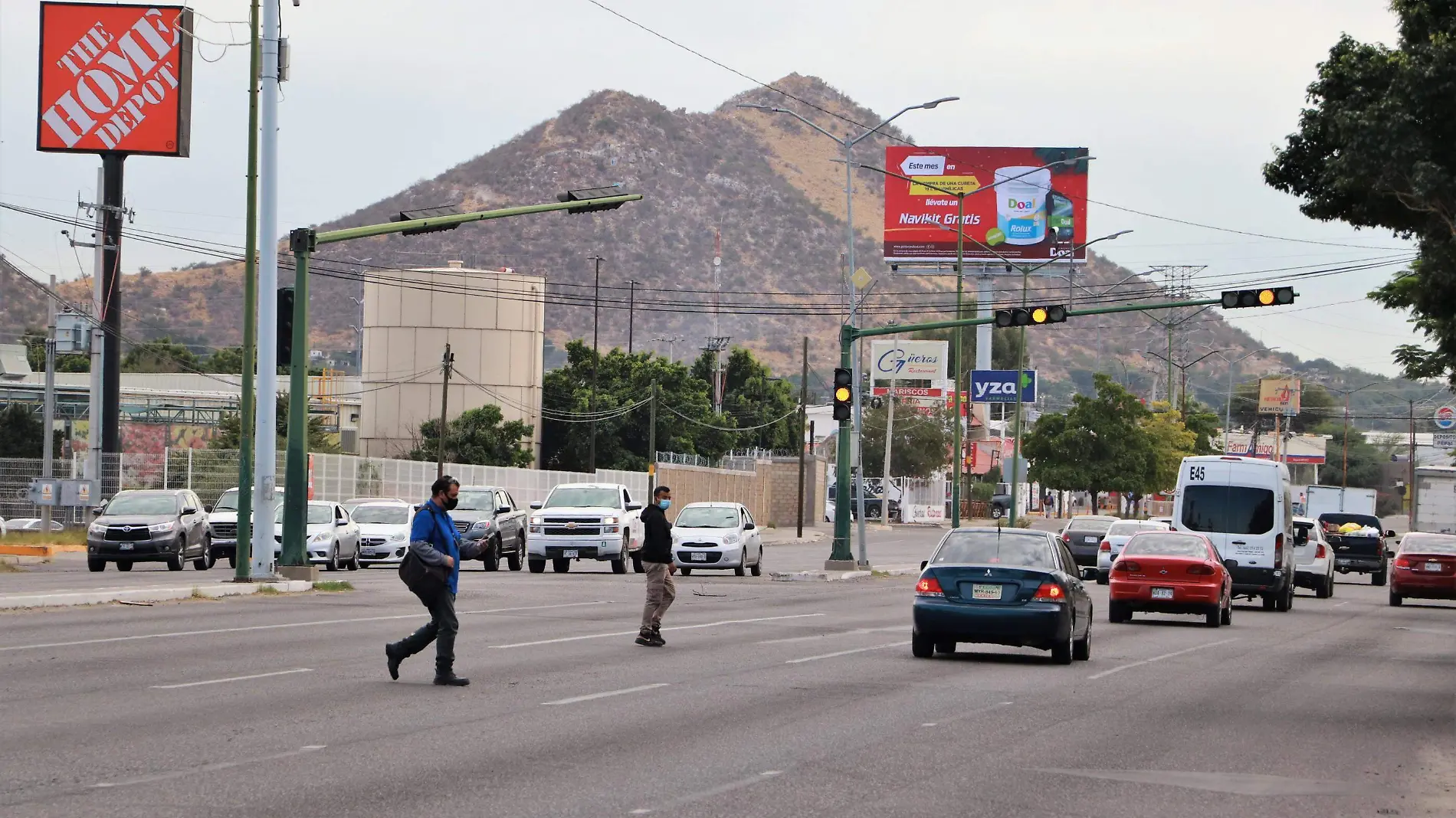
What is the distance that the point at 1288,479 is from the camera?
3566 centimetres

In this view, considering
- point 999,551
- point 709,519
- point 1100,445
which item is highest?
point 1100,445

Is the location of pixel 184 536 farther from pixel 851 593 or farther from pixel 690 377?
pixel 690 377

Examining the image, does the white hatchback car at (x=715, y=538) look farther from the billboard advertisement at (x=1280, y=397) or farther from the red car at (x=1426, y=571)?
the billboard advertisement at (x=1280, y=397)

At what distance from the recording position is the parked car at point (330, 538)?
41156mm

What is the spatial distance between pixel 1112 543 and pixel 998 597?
24.6 m

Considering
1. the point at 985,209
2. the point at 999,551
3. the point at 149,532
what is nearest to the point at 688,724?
the point at 999,551

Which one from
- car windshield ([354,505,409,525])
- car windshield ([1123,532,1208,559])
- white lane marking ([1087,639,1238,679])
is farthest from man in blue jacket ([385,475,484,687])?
car windshield ([354,505,409,525])

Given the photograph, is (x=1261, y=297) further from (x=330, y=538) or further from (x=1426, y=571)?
(x=330, y=538)

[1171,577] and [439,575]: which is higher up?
[439,575]

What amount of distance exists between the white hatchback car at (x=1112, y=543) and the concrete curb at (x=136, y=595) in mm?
19313

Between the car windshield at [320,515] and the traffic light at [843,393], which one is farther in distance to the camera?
the traffic light at [843,393]

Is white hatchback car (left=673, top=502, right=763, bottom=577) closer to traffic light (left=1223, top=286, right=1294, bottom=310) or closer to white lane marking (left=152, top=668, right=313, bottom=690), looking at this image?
traffic light (left=1223, top=286, right=1294, bottom=310)

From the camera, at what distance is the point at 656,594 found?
21.3 m

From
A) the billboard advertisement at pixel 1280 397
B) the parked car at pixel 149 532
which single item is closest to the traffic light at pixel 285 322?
the parked car at pixel 149 532
